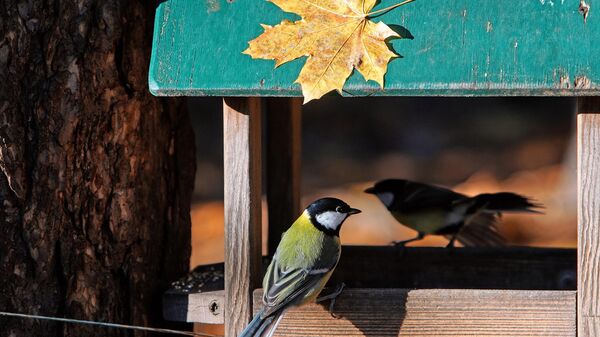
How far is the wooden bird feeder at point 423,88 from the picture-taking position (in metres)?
2.76

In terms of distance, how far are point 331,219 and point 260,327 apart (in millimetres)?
558

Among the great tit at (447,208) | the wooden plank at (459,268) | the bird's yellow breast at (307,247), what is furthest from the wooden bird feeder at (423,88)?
the great tit at (447,208)

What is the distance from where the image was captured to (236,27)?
2.95m

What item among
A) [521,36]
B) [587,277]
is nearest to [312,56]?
[521,36]

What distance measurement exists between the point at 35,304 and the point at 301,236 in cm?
84

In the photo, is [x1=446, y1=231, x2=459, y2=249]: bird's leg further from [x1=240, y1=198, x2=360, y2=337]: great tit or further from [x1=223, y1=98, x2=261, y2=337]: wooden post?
[x1=223, y1=98, x2=261, y2=337]: wooden post

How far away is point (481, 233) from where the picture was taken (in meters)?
4.69

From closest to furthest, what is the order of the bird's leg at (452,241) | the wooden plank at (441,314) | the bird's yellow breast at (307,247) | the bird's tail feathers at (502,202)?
the wooden plank at (441,314) → the bird's yellow breast at (307,247) → the bird's leg at (452,241) → the bird's tail feathers at (502,202)

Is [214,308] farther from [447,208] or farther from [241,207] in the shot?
[447,208]

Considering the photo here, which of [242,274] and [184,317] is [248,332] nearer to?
[242,274]

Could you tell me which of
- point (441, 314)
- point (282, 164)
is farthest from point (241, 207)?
→ point (282, 164)

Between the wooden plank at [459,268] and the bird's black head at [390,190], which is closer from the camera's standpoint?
the wooden plank at [459,268]

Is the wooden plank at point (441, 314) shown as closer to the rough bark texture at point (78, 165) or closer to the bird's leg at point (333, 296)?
the bird's leg at point (333, 296)

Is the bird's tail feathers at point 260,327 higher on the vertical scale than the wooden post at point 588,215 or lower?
lower
